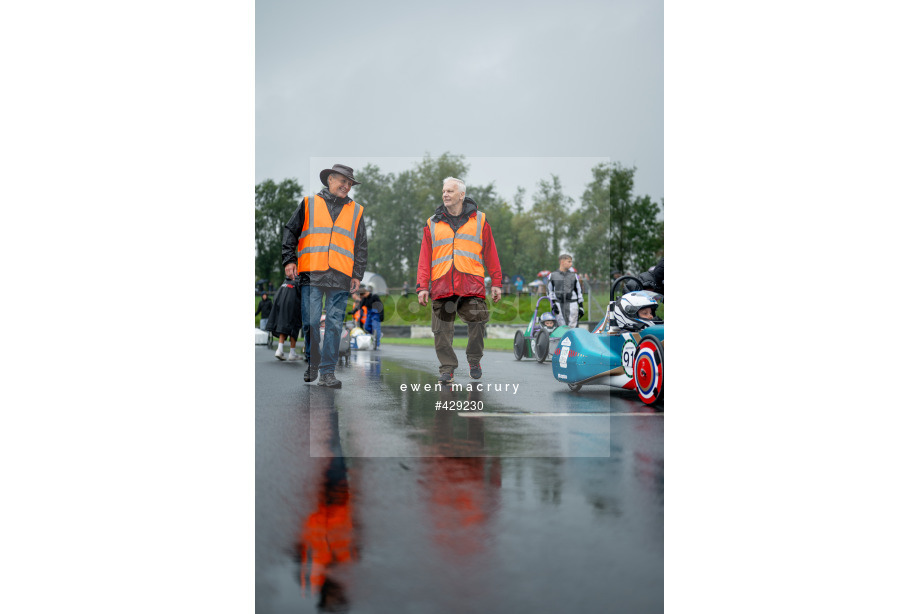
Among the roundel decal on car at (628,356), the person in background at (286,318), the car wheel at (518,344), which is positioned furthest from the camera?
the person in background at (286,318)

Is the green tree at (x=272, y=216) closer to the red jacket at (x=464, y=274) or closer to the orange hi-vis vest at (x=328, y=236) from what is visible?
the orange hi-vis vest at (x=328, y=236)

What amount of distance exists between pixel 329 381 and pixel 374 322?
631 mm

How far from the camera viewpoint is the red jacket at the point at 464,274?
4.70m

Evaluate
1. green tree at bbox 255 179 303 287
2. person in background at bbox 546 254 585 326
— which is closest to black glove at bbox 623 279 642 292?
person in background at bbox 546 254 585 326

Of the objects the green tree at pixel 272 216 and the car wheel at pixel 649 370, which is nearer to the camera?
the green tree at pixel 272 216

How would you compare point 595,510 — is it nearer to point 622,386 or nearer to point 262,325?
point 622,386

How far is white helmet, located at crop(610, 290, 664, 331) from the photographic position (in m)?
5.82

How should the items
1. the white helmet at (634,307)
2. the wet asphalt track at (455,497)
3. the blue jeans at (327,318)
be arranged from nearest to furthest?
the wet asphalt track at (455,497)
the blue jeans at (327,318)
the white helmet at (634,307)

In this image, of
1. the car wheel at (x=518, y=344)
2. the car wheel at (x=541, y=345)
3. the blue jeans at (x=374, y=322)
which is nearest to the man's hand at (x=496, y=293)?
the car wheel at (x=518, y=344)

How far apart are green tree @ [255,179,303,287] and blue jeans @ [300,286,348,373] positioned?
1.80 feet

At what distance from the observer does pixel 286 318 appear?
8.80m

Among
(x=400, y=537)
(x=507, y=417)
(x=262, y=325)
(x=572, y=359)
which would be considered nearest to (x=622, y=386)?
(x=572, y=359)

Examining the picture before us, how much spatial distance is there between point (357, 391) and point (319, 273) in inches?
38.9

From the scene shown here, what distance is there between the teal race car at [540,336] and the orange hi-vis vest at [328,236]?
4.78 ft
